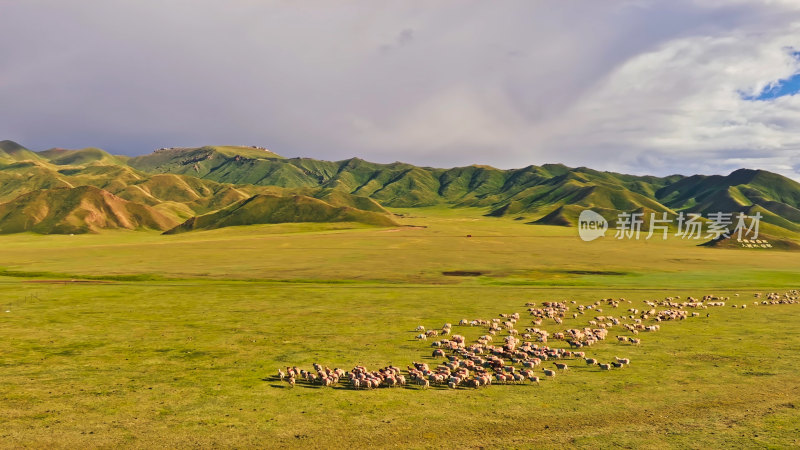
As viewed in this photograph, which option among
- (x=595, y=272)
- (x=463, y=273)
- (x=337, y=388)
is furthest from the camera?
(x=595, y=272)

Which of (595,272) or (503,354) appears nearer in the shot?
(503,354)

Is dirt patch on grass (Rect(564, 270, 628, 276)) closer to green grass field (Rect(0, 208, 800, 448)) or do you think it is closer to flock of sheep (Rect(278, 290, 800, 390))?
green grass field (Rect(0, 208, 800, 448))

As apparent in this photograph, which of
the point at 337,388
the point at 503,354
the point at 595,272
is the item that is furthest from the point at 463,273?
the point at 337,388

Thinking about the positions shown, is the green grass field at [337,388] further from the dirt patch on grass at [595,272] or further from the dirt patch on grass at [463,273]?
the dirt patch on grass at [595,272]

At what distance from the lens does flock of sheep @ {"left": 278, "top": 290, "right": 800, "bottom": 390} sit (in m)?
21.1

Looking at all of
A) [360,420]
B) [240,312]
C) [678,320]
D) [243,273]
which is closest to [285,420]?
[360,420]

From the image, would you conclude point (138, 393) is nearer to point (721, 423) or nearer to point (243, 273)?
point (721, 423)

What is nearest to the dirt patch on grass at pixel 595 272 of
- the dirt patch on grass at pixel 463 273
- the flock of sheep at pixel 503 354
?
the dirt patch on grass at pixel 463 273

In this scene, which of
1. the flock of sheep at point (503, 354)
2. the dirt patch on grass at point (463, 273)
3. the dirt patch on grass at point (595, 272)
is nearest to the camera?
the flock of sheep at point (503, 354)

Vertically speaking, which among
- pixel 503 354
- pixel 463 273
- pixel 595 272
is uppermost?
pixel 503 354

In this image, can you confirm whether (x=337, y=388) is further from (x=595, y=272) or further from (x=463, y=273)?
(x=595, y=272)

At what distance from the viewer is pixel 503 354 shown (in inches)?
1000

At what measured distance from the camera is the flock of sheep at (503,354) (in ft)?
69.3

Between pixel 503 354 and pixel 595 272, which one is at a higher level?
pixel 503 354
